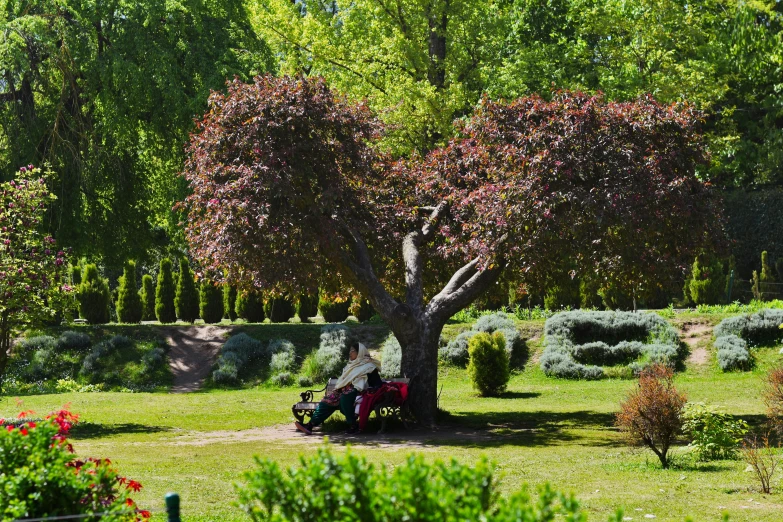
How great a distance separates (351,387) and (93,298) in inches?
651

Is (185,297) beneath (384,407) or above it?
above

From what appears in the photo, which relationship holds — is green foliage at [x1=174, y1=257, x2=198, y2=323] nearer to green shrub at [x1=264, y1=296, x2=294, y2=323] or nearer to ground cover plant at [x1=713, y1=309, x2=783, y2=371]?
green shrub at [x1=264, y1=296, x2=294, y2=323]

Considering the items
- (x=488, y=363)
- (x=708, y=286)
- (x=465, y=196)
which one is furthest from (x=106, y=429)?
(x=708, y=286)

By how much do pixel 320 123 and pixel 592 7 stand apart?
17224mm

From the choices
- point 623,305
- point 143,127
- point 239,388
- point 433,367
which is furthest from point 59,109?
point 623,305

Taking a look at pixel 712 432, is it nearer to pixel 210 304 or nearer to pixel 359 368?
pixel 359 368

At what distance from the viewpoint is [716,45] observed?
2816 cm

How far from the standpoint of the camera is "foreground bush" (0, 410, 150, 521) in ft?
14.9

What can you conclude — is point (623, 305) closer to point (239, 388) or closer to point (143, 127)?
point (239, 388)

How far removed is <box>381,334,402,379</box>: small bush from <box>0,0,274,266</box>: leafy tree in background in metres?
6.41

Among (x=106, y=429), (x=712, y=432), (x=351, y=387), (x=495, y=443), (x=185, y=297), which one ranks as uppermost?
(x=185, y=297)

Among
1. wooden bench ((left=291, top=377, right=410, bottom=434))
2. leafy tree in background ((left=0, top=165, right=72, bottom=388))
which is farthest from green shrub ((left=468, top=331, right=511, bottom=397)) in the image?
leafy tree in background ((left=0, top=165, right=72, bottom=388))

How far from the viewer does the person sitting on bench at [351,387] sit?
46.8 feet

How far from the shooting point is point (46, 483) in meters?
4.59
